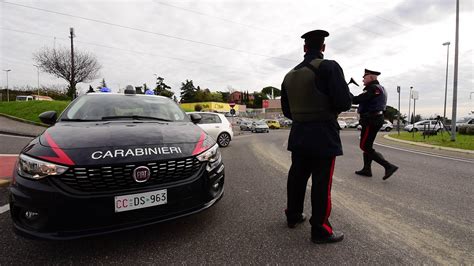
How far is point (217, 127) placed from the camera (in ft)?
33.0

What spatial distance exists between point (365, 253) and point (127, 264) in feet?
6.29

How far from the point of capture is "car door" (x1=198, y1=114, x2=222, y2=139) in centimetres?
990

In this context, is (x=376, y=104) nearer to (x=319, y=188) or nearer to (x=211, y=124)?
(x=319, y=188)

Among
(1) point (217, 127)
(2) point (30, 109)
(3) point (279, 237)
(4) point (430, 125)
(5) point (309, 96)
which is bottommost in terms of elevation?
(3) point (279, 237)

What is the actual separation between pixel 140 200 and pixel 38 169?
79cm

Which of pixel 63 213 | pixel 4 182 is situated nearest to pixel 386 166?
pixel 63 213

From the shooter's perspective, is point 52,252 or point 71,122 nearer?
point 52,252

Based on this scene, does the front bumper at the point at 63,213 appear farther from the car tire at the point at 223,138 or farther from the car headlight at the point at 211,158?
the car tire at the point at 223,138

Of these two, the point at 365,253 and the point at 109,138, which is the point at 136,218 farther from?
the point at 365,253

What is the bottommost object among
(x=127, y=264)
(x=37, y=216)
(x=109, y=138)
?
(x=127, y=264)

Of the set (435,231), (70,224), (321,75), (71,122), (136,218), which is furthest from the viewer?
(71,122)

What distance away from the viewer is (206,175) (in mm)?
2318

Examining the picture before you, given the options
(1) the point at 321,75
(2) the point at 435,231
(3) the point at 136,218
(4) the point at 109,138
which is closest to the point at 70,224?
(3) the point at 136,218

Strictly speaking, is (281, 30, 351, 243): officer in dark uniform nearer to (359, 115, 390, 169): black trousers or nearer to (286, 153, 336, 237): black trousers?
(286, 153, 336, 237): black trousers
